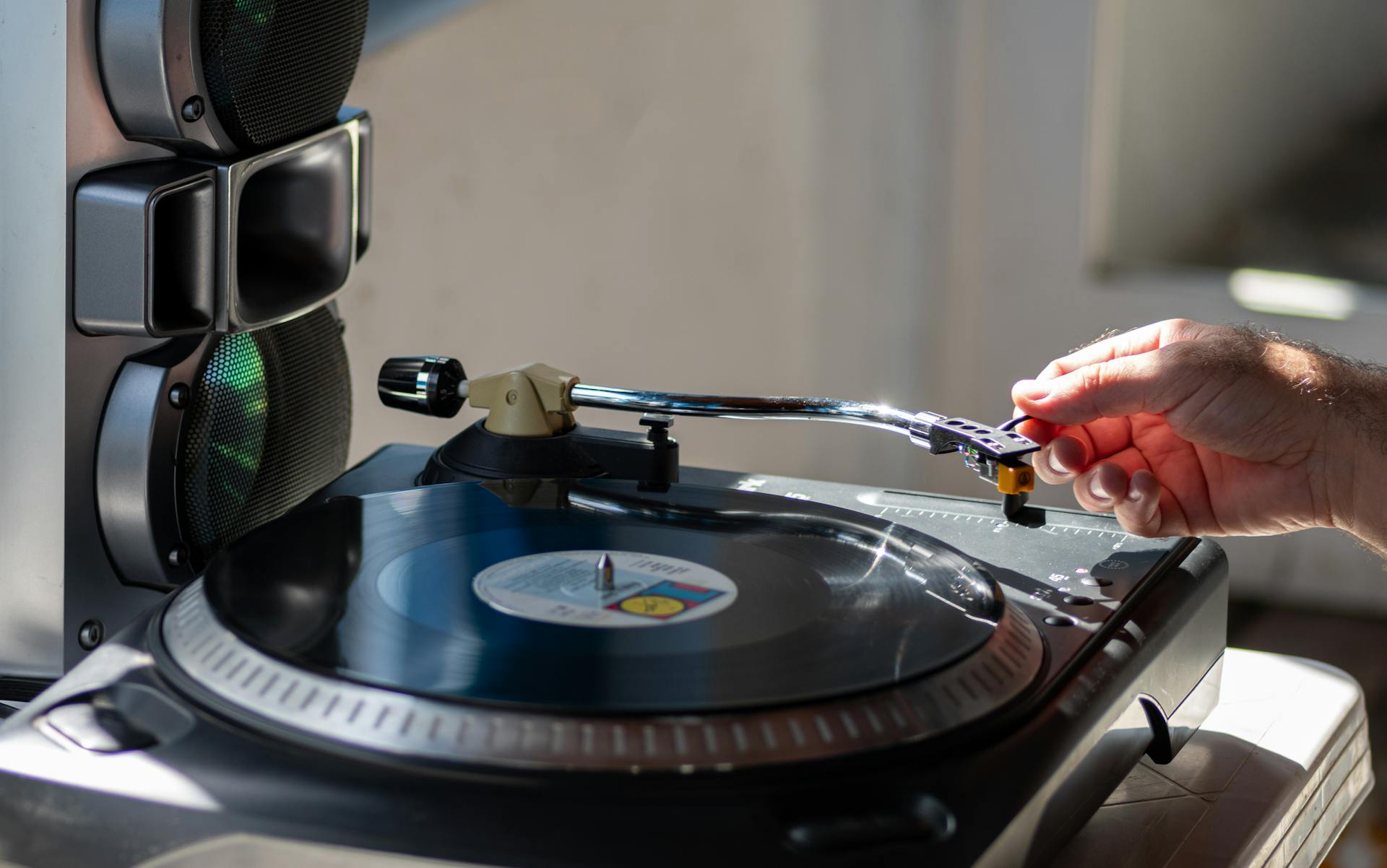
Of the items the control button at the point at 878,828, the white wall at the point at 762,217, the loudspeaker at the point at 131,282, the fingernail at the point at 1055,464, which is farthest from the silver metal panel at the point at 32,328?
the white wall at the point at 762,217

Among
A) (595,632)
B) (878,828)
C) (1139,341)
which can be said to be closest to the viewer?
(878,828)

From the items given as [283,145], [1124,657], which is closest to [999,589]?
[1124,657]

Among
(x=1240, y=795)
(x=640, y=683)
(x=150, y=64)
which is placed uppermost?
(x=150, y=64)

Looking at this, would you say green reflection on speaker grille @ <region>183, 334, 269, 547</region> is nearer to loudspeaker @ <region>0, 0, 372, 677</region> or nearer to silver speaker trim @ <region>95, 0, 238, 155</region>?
loudspeaker @ <region>0, 0, 372, 677</region>

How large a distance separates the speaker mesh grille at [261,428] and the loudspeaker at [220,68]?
13 cm

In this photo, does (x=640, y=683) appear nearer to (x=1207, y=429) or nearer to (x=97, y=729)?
(x=97, y=729)

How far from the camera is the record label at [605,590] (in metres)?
0.62

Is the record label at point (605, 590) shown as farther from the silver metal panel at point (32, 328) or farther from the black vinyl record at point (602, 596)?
the silver metal panel at point (32, 328)

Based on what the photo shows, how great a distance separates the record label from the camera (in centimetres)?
62

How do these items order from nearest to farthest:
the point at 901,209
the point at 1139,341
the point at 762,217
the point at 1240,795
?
the point at 1240,795 < the point at 1139,341 < the point at 762,217 < the point at 901,209

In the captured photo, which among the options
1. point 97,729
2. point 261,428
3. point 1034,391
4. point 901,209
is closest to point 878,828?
point 97,729

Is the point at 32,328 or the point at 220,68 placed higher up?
the point at 220,68

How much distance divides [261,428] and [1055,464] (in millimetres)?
501

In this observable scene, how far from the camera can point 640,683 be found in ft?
1.76
